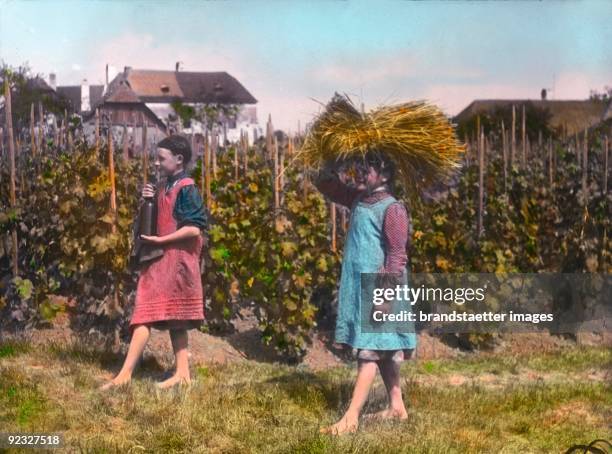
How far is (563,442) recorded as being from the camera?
5.63 meters

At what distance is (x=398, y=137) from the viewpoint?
18.5 ft

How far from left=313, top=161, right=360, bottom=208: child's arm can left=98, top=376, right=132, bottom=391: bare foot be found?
1.85 metres

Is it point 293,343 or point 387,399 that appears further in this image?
point 293,343

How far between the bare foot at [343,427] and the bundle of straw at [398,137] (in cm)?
139

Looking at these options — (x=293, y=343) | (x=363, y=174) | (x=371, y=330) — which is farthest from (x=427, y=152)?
(x=293, y=343)

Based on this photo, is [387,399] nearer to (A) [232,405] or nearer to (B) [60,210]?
(A) [232,405]

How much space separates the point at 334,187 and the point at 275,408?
1368 millimetres

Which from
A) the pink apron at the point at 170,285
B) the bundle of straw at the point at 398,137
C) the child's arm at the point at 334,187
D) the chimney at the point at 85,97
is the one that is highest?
the chimney at the point at 85,97

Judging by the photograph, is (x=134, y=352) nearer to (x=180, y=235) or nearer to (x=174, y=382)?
(x=174, y=382)

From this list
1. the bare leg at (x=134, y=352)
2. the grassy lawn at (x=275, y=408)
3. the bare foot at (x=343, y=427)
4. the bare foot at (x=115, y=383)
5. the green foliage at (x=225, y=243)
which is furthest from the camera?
the green foliage at (x=225, y=243)

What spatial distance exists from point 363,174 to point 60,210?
3544 mm

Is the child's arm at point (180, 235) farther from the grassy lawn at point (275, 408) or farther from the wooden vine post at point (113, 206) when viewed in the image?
the wooden vine post at point (113, 206)

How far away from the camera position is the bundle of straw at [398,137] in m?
5.63

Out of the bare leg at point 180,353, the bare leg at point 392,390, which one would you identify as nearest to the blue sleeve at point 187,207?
the bare leg at point 180,353
